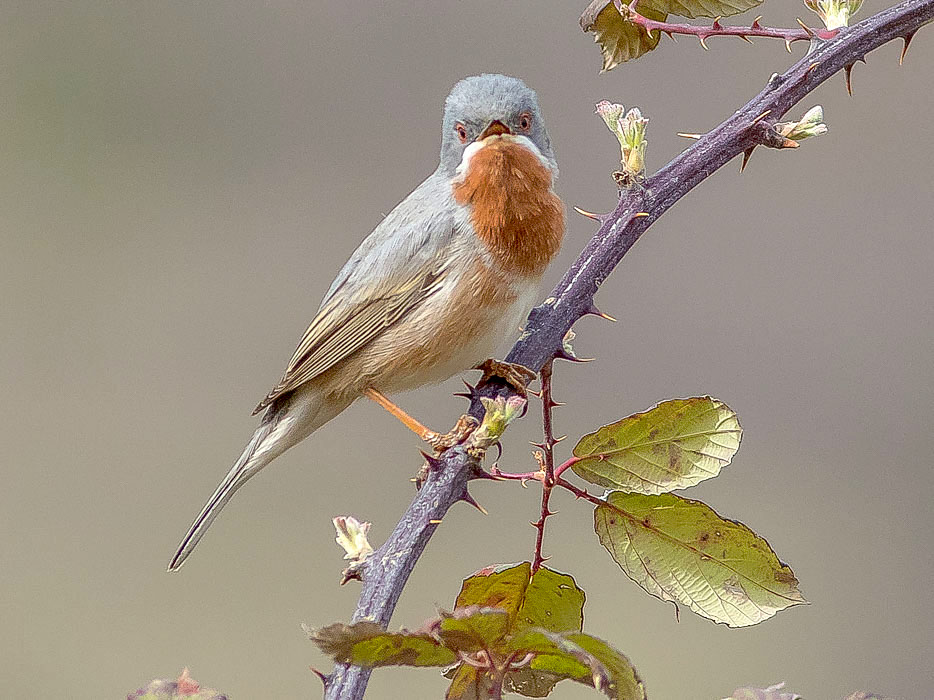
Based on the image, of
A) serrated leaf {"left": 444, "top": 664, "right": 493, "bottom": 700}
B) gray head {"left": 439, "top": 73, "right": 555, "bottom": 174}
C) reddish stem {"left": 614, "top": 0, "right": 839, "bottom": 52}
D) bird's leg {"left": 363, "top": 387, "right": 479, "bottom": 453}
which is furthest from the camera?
gray head {"left": 439, "top": 73, "right": 555, "bottom": 174}

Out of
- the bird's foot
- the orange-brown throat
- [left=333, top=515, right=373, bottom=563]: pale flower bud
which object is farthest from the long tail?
[left=333, top=515, right=373, bottom=563]: pale flower bud

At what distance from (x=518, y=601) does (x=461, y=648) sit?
12.2 inches

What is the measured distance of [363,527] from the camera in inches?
64.7

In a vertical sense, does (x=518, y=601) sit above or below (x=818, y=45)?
below

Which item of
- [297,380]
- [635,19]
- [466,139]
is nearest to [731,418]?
[635,19]

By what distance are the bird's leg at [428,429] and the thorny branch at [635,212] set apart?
86mm

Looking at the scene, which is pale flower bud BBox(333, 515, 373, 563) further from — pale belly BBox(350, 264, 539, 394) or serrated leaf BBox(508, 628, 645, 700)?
pale belly BBox(350, 264, 539, 394)

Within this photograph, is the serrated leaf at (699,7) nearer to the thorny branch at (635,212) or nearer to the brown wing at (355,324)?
the thorny branch at (635,212)

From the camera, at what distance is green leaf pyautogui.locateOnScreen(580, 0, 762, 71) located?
1.90 meters

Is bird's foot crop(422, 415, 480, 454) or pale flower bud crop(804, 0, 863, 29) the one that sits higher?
pale flower bud crop(804, 0, 863, 29)

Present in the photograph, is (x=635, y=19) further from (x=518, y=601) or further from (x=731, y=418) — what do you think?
(x=518, y=601)

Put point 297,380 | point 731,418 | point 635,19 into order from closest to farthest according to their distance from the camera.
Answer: point 731,418
point 635,19
point 297,380

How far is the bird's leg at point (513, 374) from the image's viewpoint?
218 centimetres

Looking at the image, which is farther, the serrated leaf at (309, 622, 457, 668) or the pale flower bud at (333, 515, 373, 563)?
the pale flower bud at (333, 515, 373, 563)
